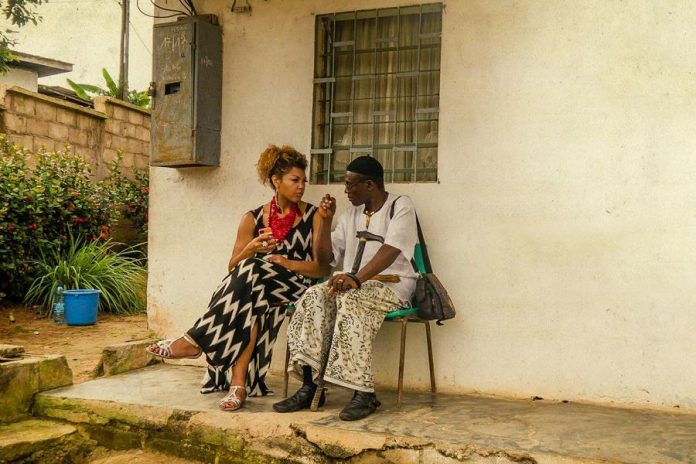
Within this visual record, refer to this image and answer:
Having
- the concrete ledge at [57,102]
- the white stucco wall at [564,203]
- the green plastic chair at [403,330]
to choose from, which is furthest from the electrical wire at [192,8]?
the concrete ledge at [57,102]

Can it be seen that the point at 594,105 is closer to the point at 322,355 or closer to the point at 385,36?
the point at 385,36

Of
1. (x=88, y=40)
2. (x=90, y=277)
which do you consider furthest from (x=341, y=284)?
(x=88, y=40)

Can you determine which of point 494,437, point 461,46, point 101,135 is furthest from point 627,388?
point 101,135

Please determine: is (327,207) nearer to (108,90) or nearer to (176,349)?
(176,349)

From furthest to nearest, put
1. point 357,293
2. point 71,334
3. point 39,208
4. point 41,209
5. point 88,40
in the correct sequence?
point 88,40, point 41,209, point 39,208, point 71,334, point 357,293

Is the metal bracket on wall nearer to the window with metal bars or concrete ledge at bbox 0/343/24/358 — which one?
the window with metal bars

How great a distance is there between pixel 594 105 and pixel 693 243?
3.16ft

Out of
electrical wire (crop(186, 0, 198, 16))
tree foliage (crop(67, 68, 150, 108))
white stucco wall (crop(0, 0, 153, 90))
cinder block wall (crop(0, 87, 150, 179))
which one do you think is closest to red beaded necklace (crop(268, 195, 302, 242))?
electrical wire (crop(186, 0, 198, 16))

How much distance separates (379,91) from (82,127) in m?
6.50

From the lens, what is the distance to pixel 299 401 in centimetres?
370

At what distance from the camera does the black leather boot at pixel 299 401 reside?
3.65 metres

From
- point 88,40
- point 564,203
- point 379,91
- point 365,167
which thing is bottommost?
point 564,203

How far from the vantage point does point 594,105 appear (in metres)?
4.01

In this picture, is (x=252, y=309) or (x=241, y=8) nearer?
(x=252, y=309)
